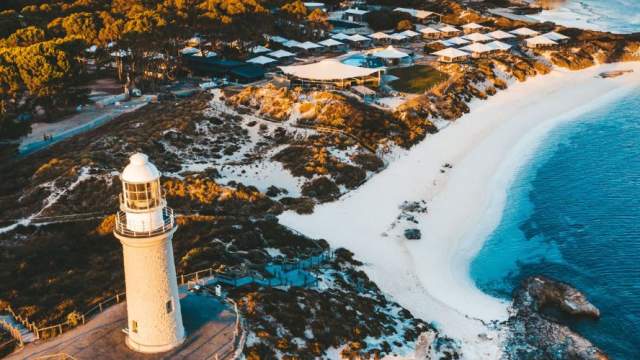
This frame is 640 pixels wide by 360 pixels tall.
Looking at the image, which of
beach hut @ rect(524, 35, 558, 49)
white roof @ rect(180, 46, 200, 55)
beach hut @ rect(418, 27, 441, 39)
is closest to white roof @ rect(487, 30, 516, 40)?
beach hut @ rect(524, 35, 558, 49)

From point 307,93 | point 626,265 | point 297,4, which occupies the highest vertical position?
point 297,4

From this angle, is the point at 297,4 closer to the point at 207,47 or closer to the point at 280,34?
the point at 280,34

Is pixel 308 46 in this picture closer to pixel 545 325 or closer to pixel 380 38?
pixel 380 38

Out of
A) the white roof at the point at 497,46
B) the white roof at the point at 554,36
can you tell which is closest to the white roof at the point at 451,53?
the white roof at the point at 497,46

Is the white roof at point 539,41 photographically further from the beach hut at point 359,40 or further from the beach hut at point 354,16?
the beach hut at point 354,16

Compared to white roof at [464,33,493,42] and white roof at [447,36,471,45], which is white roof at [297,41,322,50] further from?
white roof at [464,33,493,42]

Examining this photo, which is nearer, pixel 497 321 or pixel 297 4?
pixel 497 321

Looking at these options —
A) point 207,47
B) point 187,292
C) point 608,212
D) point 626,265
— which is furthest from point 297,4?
point 187,292
